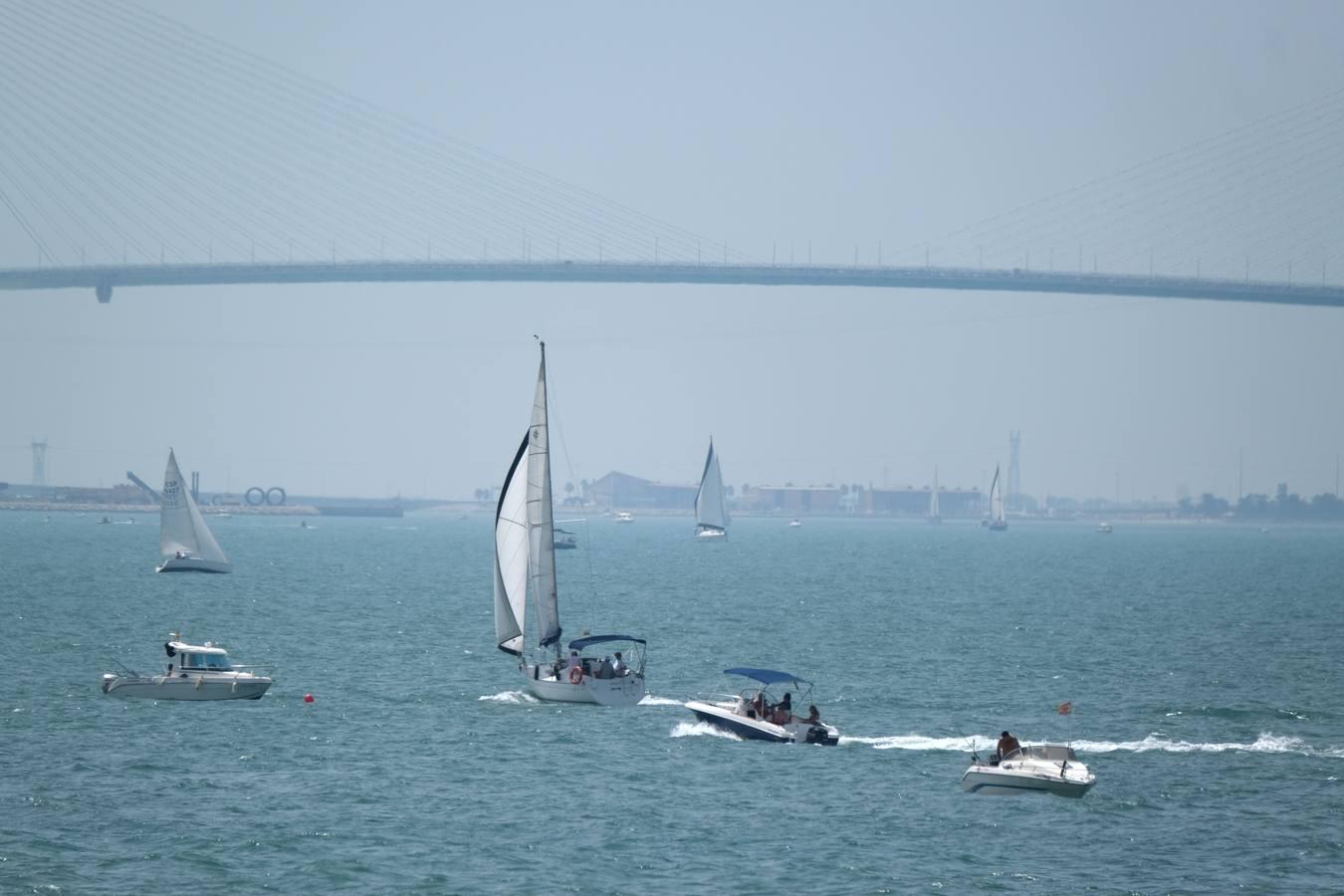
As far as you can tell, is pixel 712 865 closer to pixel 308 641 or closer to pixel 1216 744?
Result: pixel 1216 744

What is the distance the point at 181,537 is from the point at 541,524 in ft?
153

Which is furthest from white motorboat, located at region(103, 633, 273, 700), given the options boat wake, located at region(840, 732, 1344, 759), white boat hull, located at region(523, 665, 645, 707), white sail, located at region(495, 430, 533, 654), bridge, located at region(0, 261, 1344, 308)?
bridge, located at region(0, 261, 1344, 308)

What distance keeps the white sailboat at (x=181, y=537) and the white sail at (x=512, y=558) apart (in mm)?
45322

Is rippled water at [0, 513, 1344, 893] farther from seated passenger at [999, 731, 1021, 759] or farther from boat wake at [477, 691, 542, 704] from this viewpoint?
seated passenger at [999, 731, 1021, 759]

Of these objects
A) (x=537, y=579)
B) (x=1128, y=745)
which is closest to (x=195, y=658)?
(x=537, y=579)

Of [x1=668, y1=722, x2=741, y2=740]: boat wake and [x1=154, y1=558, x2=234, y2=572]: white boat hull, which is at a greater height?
[x1=154, y1=558, x2=234, y2=572]: white boat hull

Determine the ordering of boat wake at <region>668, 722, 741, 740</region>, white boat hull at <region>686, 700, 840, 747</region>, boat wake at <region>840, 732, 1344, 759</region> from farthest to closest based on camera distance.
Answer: boat wake at <region>668, 722, 741, 740</region>, white boat hull at <region>686, 700, 840, 747</region>, boat wake at <region>840, 732, 1344, 759</region>

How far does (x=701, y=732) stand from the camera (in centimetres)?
3697

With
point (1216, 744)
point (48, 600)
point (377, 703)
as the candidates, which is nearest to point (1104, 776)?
point (1216, 744)

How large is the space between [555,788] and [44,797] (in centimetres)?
824

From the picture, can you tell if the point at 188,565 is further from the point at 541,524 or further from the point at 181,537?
the point at 541,524

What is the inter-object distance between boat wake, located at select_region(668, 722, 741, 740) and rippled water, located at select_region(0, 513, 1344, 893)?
0.32 meters

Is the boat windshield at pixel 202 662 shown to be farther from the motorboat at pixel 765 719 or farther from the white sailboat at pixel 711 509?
the white sailboat at pixel 711 509

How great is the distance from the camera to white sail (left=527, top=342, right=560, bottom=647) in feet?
140
